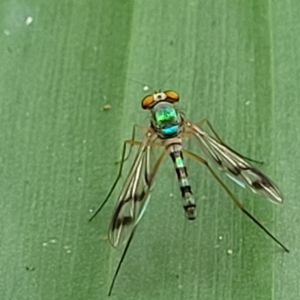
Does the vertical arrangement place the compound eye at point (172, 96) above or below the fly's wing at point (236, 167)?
above

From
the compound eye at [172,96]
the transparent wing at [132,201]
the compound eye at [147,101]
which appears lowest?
the transparent wing at [132,201]

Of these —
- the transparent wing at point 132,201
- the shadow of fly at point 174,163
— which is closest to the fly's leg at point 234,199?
the shadow of fly at point 174,163

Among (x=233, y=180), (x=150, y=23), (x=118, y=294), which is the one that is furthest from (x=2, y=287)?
(x=150, y=23)

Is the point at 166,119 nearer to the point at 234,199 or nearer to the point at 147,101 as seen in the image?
the point at 147,101

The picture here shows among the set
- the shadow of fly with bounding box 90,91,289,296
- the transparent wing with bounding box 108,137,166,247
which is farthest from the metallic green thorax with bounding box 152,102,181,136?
the transparent wing with bounding box 108,137,166,247

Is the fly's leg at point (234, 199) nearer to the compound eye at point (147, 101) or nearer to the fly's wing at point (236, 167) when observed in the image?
the fly's wing at point (236, 167)

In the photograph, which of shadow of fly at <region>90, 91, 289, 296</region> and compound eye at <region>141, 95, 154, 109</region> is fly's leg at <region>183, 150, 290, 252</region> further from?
compound eye at <region>141, 95, 154, 109</region>

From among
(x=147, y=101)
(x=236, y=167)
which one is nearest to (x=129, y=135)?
(x=147, y=101)

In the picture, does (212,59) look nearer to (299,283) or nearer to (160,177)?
(160,177)

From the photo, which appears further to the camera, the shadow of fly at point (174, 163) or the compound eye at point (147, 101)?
the compound eye at point (147, 101)
